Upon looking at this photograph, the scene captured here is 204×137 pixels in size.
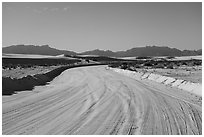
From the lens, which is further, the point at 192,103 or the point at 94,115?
the point at 192,103

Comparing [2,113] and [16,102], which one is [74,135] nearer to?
[2,113]

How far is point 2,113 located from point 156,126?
5088 mm

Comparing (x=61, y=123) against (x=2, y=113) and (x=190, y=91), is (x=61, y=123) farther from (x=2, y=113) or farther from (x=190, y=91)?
(x=190, y=91)

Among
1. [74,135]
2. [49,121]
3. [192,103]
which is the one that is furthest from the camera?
[192,103]

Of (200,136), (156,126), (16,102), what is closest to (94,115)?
(156,126)

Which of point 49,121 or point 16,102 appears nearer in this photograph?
point 49,121

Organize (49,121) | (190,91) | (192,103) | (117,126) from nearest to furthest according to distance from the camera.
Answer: (117,126) → (49,121) → (192,103) → (190,91)

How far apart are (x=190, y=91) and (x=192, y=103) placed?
4.78m

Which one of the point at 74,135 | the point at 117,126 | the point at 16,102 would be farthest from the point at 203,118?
the point at 16,102

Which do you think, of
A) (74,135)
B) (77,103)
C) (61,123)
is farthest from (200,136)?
(77,103)

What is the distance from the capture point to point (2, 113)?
966 cm

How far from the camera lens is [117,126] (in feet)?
25.8

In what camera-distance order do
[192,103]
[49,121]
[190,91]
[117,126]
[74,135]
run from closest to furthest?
[74,135] → [117,126] → [49,121] → [192,103] → [190,91]

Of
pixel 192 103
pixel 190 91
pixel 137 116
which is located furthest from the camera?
pixel 190 91
